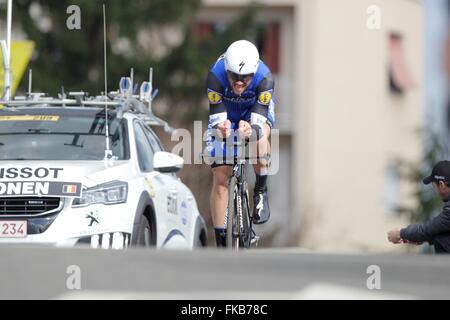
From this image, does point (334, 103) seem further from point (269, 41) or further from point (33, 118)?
point (33, 118)

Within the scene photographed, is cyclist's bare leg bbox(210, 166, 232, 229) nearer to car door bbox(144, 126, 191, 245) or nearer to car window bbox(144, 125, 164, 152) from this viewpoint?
car door bbox(144, 126, 191, 245)

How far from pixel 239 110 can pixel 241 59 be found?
820 mm

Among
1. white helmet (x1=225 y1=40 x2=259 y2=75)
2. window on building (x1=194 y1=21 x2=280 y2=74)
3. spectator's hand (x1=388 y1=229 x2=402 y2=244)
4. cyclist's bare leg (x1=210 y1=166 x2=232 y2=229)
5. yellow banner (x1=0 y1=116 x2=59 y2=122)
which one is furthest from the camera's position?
window on building (x1=194 y1=21 x2=280 y2=74)

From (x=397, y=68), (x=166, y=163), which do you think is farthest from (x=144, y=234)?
(x=397, y=68)

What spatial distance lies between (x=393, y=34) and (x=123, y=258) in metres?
28.0

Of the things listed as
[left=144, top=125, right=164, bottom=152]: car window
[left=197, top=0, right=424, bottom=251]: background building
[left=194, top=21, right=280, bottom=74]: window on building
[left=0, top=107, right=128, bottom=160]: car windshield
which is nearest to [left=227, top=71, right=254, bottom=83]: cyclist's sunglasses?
[left=0, top=107, right=128, bottom=160]: car windshield

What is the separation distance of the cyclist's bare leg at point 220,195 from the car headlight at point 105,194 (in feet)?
3.04

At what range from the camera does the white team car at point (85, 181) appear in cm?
1056

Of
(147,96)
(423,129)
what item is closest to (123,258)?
(147,96)

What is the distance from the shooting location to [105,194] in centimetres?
1073

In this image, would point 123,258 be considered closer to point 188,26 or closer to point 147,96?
point 147,96

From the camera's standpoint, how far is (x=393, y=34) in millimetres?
36156

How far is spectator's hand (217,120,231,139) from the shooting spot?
35.9 feet
